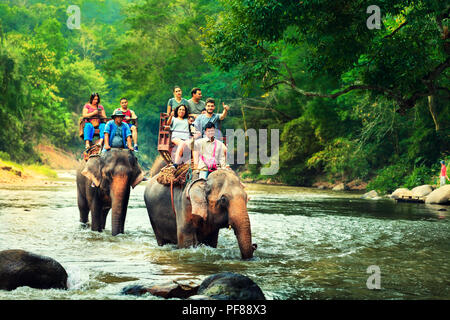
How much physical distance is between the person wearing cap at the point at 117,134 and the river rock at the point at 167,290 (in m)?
5.50

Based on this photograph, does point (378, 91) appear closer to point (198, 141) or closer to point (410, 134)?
point (198, 141)

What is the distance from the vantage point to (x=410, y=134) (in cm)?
3247

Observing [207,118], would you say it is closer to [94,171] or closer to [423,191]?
[94,171]

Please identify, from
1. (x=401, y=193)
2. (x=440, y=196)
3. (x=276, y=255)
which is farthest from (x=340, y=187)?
(x=276, y=255)

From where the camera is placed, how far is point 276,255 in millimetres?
9906

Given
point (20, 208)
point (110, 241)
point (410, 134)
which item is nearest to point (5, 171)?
point (20, 208)

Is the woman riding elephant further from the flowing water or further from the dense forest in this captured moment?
the dense forest

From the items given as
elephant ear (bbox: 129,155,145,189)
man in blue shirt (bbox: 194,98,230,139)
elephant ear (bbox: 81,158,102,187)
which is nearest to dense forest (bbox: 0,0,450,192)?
elephant ear (bbox: 129,155,145,189)

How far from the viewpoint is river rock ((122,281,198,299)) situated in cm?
663

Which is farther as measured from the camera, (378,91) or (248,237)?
(378,91)

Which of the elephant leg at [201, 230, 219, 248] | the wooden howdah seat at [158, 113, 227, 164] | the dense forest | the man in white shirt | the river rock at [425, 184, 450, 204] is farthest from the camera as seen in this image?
the river rock at [425, 184, 450, 204]

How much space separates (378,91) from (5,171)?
72.2 ft

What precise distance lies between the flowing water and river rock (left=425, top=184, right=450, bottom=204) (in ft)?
17.9

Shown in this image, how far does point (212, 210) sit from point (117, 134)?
3709 millimetres
